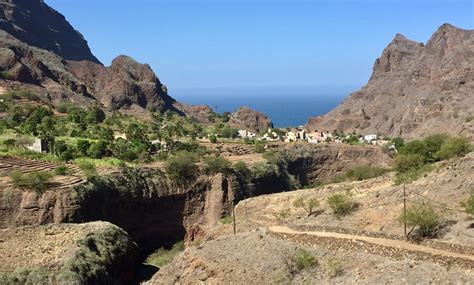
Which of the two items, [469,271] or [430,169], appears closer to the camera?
[469,271]

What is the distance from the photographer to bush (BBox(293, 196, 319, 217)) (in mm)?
37594

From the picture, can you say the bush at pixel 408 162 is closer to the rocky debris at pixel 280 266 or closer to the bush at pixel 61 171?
the rocky debris at pixel 280 266

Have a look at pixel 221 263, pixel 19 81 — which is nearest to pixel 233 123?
pixel 19 81

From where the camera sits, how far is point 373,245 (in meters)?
24.2

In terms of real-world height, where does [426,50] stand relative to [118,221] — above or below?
above

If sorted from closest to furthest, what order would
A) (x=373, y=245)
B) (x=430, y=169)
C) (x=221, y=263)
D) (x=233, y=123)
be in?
(x=373, y=245) → (x=221, y=263) → (x=430, y=169) → (x=233, y=123)

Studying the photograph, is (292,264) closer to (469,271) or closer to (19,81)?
(469,271)

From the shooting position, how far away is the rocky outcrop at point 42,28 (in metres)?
133

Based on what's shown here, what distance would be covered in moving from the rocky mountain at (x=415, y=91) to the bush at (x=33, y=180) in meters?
68.6

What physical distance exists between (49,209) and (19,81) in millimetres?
63381

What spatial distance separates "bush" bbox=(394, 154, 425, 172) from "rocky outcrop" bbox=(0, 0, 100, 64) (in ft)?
346

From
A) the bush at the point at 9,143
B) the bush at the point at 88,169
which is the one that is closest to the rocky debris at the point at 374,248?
the bush at the point at 88,169

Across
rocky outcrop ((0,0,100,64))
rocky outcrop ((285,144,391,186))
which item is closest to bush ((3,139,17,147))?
rocky outcrop ((285,144,391,186))

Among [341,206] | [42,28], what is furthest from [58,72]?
[341,206]
